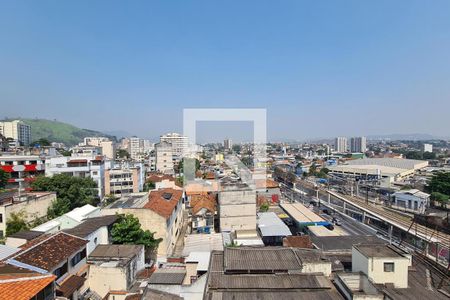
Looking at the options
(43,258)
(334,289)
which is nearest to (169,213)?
(43,258)

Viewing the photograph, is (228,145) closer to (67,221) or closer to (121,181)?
(121,181)

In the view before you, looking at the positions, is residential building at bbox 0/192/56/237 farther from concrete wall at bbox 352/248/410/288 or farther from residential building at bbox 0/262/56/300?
concrete wall at bbox 352/248/410/288

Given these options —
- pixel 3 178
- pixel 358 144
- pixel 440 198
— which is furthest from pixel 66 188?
pixel 358 144

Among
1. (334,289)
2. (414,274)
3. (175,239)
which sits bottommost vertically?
(175,239)

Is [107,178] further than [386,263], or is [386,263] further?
[107,178]

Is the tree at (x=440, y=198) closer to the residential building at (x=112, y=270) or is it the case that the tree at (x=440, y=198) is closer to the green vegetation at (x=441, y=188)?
the green vegetation at (x=441, y=188)

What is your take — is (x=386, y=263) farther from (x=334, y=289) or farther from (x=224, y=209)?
(x=224, y=209)
